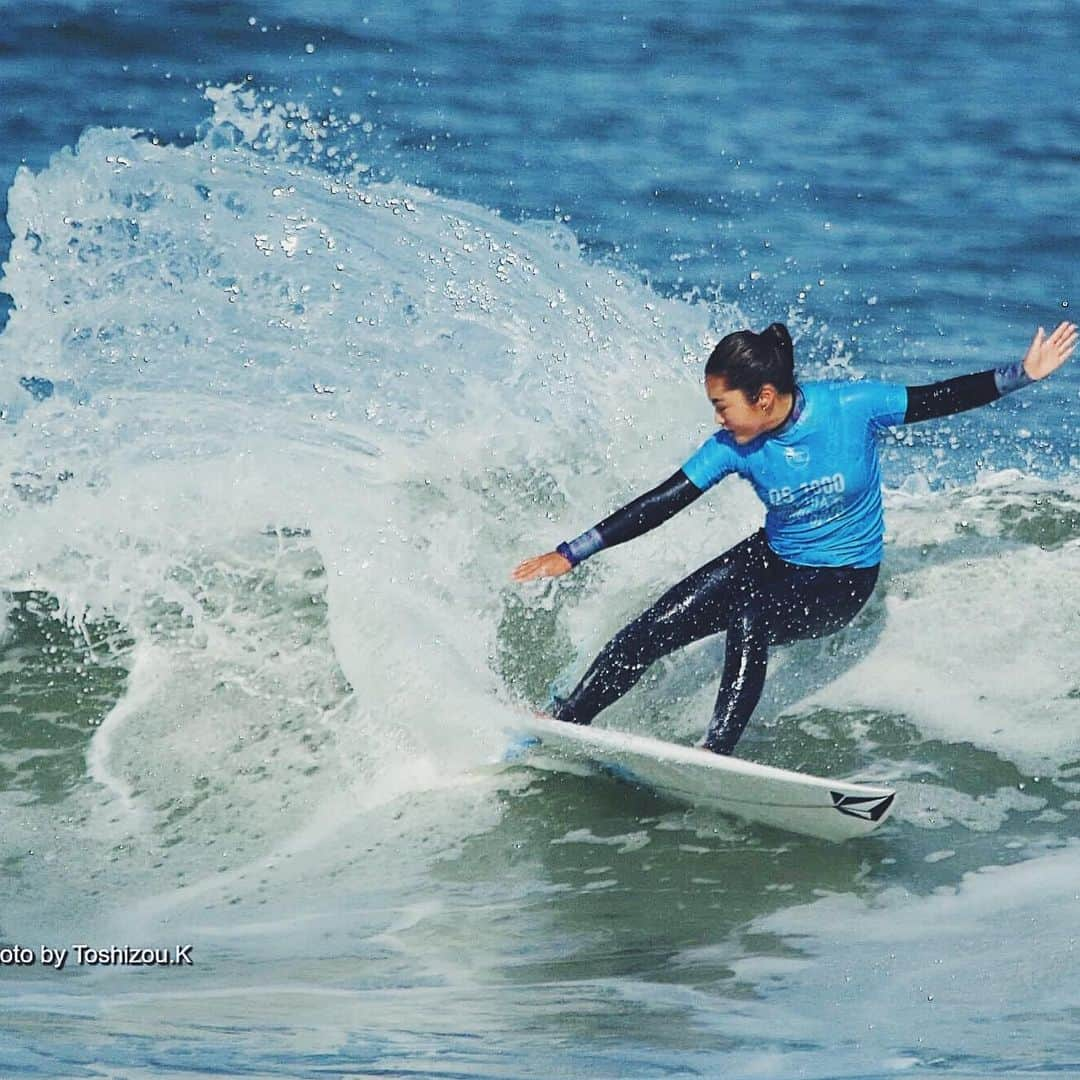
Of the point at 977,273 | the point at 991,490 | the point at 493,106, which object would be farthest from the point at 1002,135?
the point at 991,490

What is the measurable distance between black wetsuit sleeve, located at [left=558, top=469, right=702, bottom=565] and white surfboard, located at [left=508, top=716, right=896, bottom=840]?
0.69m

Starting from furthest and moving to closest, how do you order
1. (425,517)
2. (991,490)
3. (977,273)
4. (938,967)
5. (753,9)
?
(753,9), (977,273), (991,490), (425,517), (938,967)

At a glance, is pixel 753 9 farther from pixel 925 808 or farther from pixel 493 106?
pixel 925 808

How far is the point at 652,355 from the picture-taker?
952 cm

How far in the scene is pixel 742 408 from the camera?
6.43 metres

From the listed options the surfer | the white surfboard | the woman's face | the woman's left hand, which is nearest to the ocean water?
the white surfboard

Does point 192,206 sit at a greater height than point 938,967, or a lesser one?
greater

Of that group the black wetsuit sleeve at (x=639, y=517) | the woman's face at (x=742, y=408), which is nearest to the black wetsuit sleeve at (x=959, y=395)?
Answer: the woman's face at (x=742, y=408)

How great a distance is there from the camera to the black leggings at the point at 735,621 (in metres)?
6.84

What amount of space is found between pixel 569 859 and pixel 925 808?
1.35m

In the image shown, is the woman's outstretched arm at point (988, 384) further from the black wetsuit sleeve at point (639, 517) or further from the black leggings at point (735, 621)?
the black wetsuit sleeve at point (639, 517)

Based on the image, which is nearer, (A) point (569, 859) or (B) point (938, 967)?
(B) point (938, 967)

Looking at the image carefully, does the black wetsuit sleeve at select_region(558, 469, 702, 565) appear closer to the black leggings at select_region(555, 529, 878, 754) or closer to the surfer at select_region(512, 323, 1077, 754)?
the surfer at select_region(512, 323, 1077, 754)

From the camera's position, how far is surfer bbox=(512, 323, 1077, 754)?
6.52 metres
